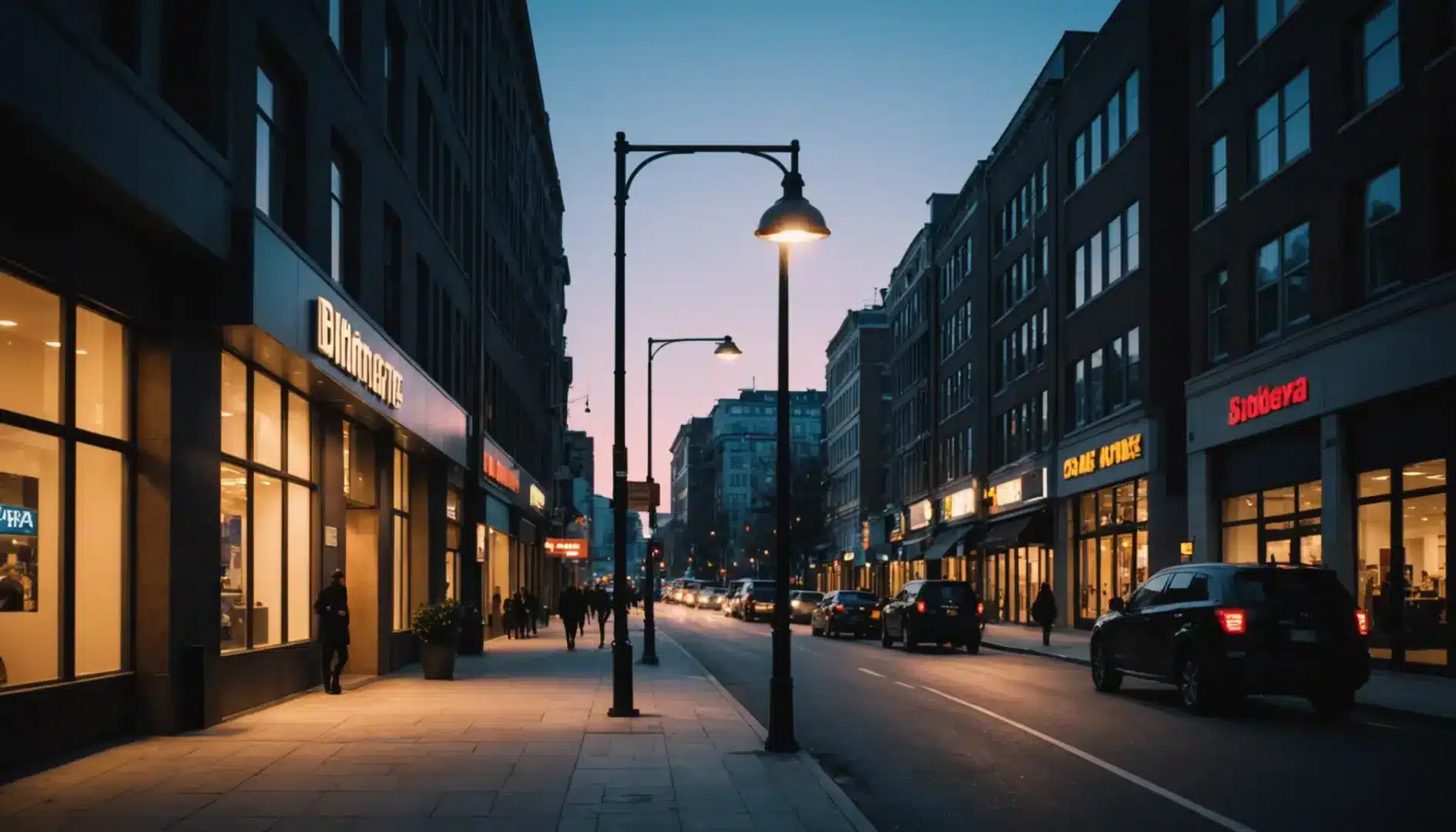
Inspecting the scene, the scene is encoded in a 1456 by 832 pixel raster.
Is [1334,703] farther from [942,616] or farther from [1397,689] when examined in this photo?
[942,616]

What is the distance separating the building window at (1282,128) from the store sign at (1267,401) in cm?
464

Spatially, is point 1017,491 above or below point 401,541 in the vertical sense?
above

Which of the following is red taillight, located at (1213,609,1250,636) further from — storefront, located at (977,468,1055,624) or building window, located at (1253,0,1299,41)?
storefront, located at (977,468,1055,624)

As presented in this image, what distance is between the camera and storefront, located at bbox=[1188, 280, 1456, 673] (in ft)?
83.2

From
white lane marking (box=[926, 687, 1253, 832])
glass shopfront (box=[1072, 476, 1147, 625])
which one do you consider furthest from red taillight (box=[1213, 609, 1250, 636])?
glass shopfront (box=[1072, 476, 1147, 625])

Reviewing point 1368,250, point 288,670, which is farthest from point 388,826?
point 1368,250

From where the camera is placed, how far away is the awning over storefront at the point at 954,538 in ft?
207

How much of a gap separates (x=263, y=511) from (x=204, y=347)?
3918mm

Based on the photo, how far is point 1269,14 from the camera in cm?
3253

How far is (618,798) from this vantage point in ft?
37.8

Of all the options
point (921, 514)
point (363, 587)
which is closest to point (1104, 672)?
point (363, 587)

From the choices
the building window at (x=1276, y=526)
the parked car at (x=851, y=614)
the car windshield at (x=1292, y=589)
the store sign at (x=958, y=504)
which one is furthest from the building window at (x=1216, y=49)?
the store sign at (x=958, y=504)

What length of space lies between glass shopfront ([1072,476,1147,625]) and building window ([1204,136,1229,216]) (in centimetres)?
902

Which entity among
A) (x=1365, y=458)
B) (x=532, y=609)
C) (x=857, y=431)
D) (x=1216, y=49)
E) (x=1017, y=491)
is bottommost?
A: (x=532, y=609)
